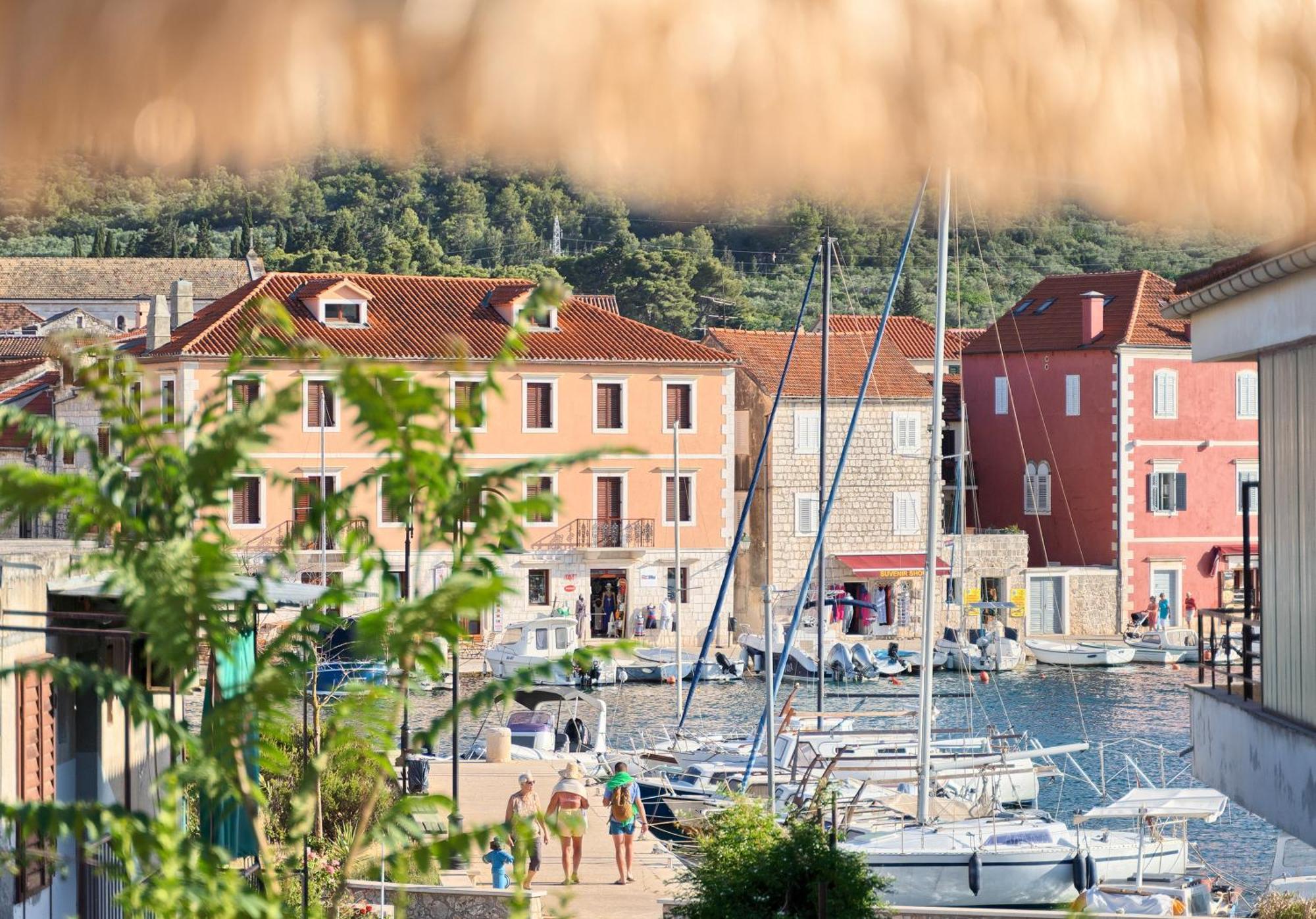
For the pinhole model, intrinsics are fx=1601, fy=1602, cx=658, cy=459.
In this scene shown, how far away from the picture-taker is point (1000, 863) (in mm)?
A: 15906

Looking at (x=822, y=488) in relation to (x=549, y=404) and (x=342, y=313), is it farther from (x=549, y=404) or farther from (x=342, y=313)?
(x=342, y=313)

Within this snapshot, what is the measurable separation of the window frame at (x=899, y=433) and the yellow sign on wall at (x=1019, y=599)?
3.91 meters

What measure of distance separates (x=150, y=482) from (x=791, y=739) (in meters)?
19.1

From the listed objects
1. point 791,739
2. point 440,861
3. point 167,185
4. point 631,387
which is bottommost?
point 791,739

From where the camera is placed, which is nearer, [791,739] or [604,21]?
[604,21]

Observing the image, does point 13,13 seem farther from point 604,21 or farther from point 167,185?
point 604,21

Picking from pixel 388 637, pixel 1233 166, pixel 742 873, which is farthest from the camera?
pixel 742 873

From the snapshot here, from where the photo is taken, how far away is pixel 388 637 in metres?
3.09

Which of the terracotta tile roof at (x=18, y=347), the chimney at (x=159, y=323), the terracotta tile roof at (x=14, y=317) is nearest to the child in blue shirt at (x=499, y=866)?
the chimney at (x=159, y=323)

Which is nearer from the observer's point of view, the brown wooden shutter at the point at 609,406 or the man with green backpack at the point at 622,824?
the man with green backpack at the point at 622,824

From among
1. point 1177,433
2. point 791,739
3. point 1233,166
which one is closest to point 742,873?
point 1233,166

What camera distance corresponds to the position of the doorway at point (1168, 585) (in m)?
38.1

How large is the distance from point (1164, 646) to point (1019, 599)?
12.3 feet

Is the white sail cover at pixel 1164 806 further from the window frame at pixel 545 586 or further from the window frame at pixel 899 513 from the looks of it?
the window frame at pixel 899 513
